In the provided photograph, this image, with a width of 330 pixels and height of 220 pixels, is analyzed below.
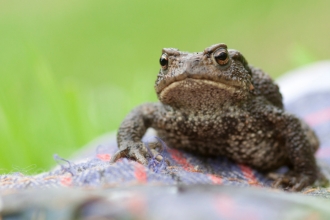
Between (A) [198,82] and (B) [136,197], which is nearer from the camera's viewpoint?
(B) [136,197]

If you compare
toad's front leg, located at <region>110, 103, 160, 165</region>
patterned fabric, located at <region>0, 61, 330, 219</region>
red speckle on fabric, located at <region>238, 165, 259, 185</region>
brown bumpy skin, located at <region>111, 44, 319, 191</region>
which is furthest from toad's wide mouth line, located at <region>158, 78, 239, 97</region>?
patterned fabric, located at <region>0, 61, 330, 219</region>

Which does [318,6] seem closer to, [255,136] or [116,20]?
[116,20]

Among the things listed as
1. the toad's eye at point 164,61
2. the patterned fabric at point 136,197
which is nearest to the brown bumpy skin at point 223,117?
the toad's eye at point 164,61

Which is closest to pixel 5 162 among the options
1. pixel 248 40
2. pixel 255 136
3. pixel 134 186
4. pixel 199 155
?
pixel 199 155

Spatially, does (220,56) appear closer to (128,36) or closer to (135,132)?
(135,132)

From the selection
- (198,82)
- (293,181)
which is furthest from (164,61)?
(293,181)

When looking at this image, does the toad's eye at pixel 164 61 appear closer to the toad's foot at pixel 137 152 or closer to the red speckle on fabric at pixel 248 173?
the toad's foot at pixel 137 152
